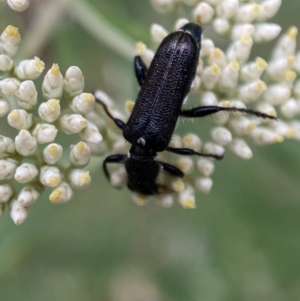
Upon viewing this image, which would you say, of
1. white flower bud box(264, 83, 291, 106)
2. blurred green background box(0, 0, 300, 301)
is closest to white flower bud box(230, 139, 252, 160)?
white flower bud box(264, 83, 291, 106)

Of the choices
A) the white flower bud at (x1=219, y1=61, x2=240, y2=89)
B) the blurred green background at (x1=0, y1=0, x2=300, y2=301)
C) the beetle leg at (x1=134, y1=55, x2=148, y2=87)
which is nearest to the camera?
the white flower bud at (x1=219, y1=61, x2=240, y2=89)

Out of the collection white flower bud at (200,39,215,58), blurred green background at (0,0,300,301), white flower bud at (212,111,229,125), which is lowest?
blurred green background at (0,0,300,301)

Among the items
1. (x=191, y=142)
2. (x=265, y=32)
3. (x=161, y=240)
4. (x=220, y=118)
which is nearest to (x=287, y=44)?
(x=265, y=32)

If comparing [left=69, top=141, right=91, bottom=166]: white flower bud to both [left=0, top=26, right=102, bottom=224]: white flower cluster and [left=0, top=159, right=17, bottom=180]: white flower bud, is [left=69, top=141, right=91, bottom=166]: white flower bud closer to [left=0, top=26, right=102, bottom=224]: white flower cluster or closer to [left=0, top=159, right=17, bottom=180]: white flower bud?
[left=0, top=26, right=102, bottom=224]: white flower cluster

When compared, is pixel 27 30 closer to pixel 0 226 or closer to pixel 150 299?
pixel 0 226

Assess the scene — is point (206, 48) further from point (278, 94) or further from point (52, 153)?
point (52, 153)

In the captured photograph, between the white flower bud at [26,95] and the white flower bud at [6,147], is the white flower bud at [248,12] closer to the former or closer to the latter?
the white flower bud at [26,95]
